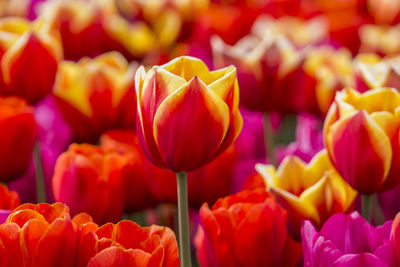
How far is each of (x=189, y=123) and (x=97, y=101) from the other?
0.89ft

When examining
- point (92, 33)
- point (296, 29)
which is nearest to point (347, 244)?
point (92, 33)

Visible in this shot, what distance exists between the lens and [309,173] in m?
0.56

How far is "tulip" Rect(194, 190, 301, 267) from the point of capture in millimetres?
472

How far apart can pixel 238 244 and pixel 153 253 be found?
96mm

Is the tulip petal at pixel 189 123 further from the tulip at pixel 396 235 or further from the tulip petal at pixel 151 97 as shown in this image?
the tulip at pixel 396 235

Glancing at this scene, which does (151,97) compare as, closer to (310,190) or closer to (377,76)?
(310,190)

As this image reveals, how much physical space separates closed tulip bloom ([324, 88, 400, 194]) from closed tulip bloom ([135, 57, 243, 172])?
0.09 meters

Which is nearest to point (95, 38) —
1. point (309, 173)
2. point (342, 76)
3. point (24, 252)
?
point (342, 76)

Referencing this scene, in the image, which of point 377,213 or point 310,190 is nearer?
point 310,190

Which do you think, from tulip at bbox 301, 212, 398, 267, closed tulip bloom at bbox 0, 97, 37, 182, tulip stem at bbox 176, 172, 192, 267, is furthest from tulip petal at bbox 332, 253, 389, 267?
closed tulip bloom at bbox 0, 97, 37, 182

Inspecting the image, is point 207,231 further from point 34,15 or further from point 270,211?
point 34,15

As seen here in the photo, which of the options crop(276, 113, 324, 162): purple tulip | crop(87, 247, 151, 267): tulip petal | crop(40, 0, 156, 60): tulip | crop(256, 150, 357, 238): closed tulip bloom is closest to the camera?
crop(87, 247, 151, 267): tulip petal

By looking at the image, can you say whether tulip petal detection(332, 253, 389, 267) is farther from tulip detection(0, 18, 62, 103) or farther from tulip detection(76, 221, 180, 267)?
tulip detection(0, 18, 62, 103)

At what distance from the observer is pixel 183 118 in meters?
0.44
